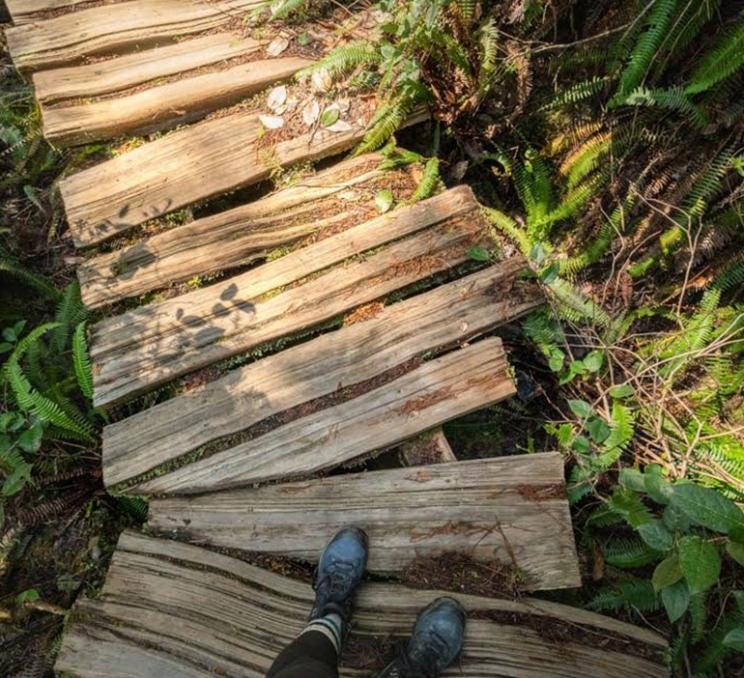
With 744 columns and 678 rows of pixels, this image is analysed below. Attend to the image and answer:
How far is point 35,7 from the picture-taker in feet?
11.3

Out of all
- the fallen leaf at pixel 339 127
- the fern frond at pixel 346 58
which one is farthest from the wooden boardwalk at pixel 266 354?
the fern frond at pixel 346 58

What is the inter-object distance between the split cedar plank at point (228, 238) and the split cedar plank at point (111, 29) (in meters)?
1.25

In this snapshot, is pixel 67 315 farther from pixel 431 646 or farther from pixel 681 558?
pixel 681 558

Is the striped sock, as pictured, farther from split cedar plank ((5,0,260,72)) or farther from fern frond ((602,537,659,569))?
split cedar plank ((5,0,260,72))

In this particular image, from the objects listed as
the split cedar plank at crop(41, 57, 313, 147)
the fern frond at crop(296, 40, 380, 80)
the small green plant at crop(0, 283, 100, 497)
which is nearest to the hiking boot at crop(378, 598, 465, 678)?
the small green plant at crop(0, 283, 100, 497)

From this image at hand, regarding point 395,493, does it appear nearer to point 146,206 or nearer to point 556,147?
point 146,206

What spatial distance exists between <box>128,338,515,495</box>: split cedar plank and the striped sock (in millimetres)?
662

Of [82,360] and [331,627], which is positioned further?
[82,360]

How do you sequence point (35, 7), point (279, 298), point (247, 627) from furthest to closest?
point (35, 7), point (279, 298), point (247, 627)

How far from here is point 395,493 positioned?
9.20ft

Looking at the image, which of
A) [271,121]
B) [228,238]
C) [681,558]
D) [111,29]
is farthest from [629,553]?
[111,29]

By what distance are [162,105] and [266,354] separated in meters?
1.63

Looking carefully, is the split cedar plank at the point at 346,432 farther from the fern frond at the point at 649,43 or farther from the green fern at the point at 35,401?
the fern frond at the point at 649,43

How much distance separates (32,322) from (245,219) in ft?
5.17
